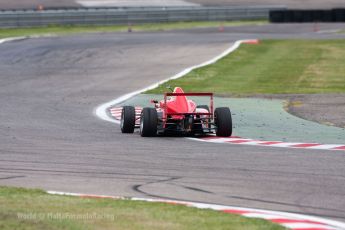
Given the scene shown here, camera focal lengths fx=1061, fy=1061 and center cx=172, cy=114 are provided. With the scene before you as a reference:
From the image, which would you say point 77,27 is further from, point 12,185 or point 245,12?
point 12,185

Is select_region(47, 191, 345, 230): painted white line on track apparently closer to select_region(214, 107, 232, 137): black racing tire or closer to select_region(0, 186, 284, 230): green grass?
select_region(0, 186, 284, 230): green grass

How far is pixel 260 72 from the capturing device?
34188 millimetres

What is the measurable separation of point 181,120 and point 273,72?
15967 mm

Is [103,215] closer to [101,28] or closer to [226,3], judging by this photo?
[101,28]

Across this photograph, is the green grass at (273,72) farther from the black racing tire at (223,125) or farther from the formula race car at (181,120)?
the black racing tire at (223,125)

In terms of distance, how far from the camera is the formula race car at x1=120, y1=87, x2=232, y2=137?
18562 mm

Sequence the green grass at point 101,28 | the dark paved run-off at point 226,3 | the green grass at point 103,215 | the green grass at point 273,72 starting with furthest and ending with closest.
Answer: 1. the dark paved run-off at point 226,3
2. the green grass at point 101,28
3. the green grass at point 273,72
4. the green grass at point 103,215

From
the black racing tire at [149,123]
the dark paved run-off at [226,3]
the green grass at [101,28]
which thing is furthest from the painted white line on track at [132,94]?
the dark paved run-off at [226,3]

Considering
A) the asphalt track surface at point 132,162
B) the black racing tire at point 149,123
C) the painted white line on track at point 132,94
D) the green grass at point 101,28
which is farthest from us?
the green grass at point 101,28

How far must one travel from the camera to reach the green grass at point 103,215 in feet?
31.5

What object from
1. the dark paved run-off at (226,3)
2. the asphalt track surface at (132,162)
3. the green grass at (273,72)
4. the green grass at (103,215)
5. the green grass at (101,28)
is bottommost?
the asphalt track surface at (132,162)

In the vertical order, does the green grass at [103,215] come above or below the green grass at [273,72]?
below

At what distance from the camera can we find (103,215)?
10.1m

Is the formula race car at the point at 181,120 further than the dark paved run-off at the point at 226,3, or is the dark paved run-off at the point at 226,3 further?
the dark paved run-off at the point at 226,3
